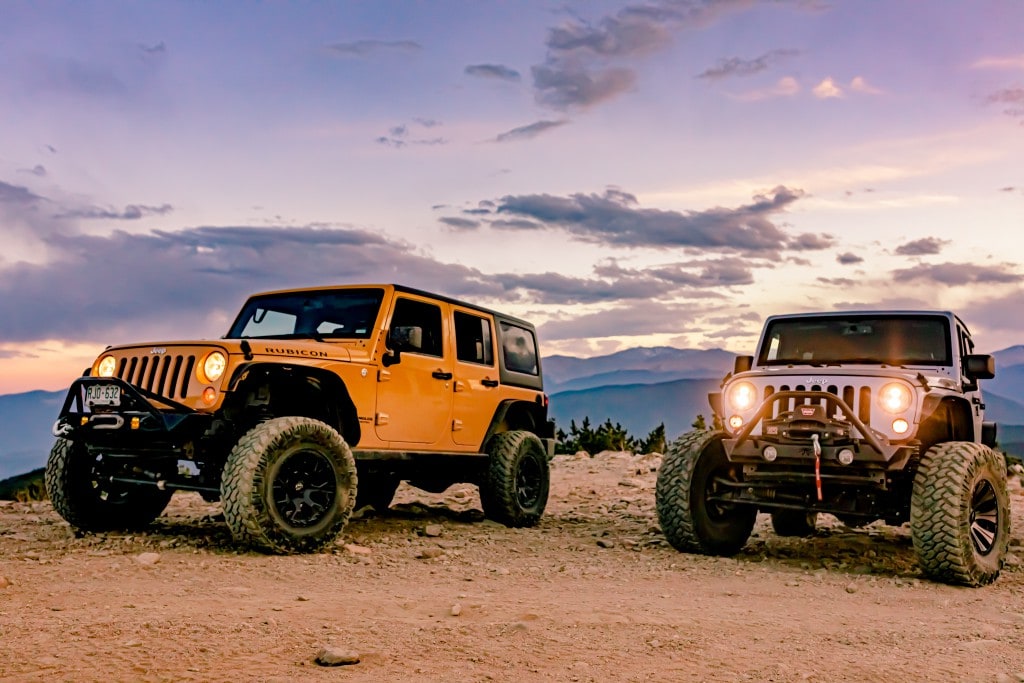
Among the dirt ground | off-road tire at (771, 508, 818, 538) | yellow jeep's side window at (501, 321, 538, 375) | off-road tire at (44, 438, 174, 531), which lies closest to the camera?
the dirt ground

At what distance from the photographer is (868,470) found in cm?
768

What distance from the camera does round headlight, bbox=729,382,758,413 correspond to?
838 cm

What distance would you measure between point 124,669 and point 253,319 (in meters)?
5.85

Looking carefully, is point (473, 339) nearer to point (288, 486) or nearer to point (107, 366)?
point (288, 486)

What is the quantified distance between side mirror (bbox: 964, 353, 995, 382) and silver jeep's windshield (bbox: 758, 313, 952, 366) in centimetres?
22

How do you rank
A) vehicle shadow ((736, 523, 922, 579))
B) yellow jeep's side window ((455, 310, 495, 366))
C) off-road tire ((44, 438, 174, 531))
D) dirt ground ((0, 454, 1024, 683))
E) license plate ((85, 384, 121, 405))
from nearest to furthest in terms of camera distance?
1. dirt ground ((0, 454, 1024, 683))
2. license plate ((85, 384, 121, 405))
3. vehicle shadow ((736, 523, 922, 579))
4. off-road tire ((44, 438, 174, 531))
5. yellow jeep's side window ((455, 310, 495, 366))

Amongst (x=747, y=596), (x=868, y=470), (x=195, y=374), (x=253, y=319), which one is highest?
(x=253, y=319)

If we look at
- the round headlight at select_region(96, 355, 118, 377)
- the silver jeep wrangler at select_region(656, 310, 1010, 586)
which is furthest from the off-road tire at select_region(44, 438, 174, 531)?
the silver jeep wrangler at select_region(656, 310, 1010, 586)

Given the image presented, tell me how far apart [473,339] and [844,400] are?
393cm

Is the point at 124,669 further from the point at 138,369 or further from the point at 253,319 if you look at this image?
the point at 253,319

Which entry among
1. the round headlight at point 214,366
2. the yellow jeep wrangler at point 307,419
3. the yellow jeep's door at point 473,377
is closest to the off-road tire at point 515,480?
the yellow jeep wrangler at point 307,419

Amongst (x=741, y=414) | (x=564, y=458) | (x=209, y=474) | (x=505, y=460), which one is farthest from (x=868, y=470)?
(x=564, y=458)

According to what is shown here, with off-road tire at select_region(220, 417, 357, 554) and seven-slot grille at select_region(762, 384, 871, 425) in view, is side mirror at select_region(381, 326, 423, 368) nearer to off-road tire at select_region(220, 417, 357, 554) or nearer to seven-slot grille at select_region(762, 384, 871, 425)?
off-road tire at select_region(220, 417, 357, 554)

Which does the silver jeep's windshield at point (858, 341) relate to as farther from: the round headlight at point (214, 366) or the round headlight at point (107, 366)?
the round headlight at point (107, 366)
